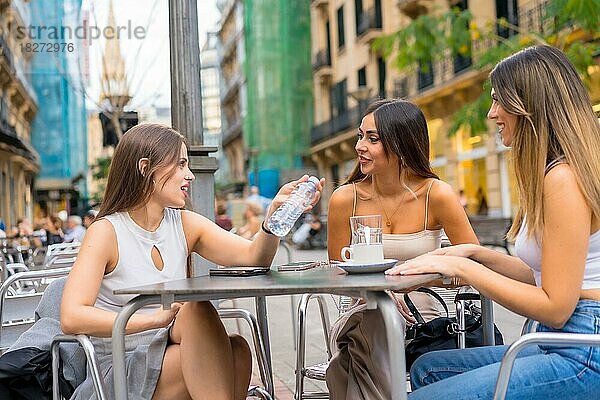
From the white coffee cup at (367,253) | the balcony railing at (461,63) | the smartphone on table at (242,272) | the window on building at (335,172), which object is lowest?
the smartphone on table at (242,272)

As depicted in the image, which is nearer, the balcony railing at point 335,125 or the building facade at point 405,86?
the building facade at point 405,86

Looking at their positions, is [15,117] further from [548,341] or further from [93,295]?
[548,341]

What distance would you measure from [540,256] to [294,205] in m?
0.76

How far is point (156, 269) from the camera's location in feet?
9.73

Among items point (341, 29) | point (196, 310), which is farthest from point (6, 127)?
point (196, 310)

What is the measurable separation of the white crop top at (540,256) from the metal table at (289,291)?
0.94ft

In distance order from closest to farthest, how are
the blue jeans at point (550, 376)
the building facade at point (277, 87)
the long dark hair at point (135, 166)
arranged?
the blue jeans at point (550, 376) → the long dark hair at point (135, 166) → the building facade at point (277, 87)

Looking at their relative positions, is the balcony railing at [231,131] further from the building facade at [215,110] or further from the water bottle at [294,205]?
the water bottle at [294,205]

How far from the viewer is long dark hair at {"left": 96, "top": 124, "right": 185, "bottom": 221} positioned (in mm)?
2973

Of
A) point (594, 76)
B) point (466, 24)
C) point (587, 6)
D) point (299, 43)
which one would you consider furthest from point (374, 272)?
point (299, 43)

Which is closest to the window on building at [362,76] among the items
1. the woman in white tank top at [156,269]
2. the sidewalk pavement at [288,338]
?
the sidewalk pavement at [288,338]

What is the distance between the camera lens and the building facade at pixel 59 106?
44.6 ft

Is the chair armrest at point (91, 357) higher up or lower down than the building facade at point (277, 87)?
lower down

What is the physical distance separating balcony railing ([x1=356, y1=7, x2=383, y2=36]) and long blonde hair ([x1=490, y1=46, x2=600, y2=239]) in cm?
2942
